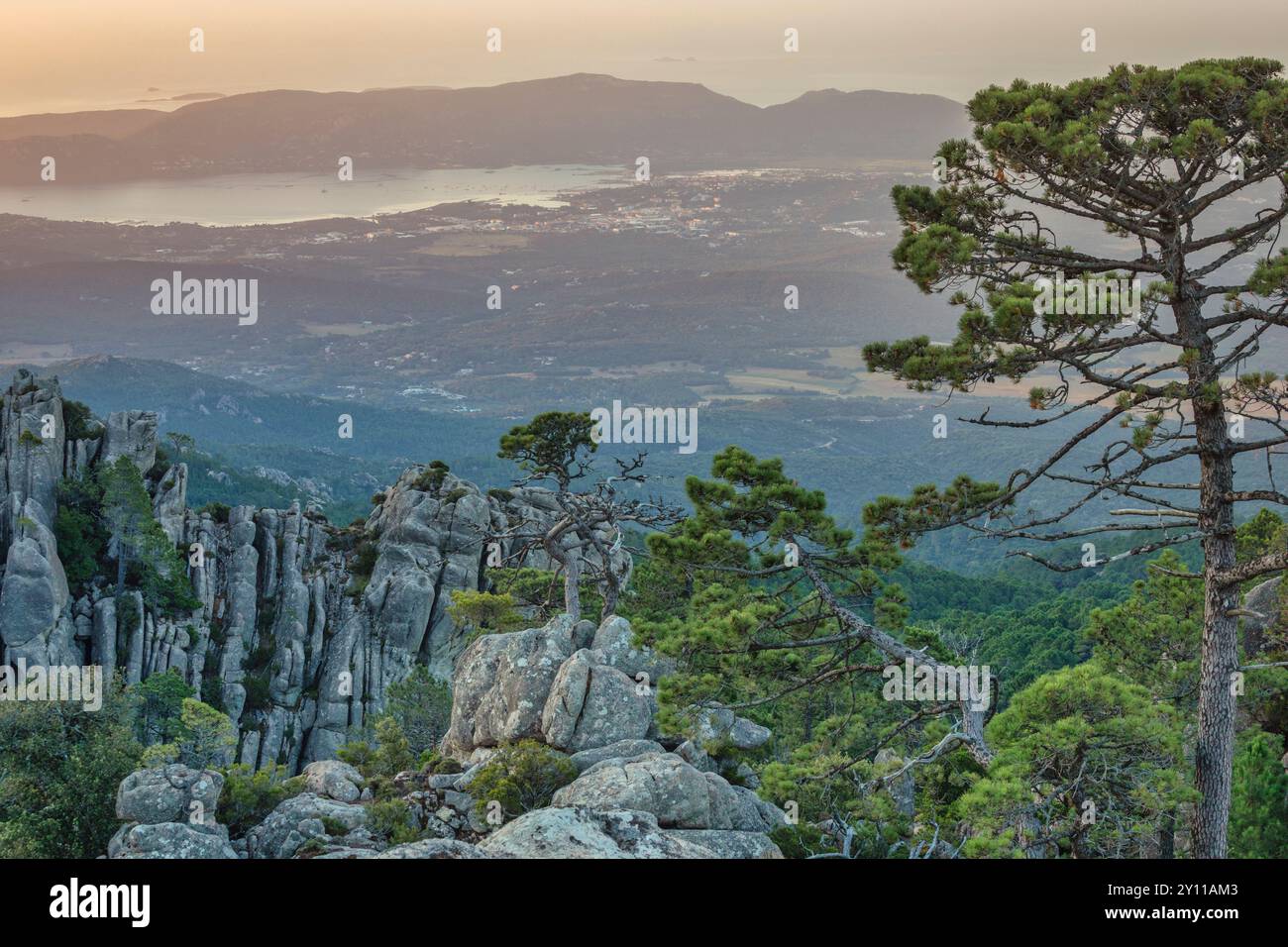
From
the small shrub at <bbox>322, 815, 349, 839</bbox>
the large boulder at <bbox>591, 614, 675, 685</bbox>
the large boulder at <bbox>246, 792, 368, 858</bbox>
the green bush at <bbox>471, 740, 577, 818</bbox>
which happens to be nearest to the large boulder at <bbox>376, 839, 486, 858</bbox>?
the green bush at <bbox>471, 740, 577, 818</bbox>

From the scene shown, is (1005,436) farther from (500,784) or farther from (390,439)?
(500,784)

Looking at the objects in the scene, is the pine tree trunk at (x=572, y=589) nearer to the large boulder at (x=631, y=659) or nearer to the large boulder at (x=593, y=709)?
the large boulder at (x=631, y=659)

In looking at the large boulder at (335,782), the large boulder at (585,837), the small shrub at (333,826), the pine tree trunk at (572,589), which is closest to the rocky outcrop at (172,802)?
the small shrub at (333,826)

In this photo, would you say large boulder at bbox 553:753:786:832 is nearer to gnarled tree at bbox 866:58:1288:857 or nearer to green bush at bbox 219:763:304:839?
gnarled tree at bbox 866:58:1288:857

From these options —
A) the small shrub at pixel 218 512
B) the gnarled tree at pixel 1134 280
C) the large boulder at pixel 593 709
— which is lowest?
the small shrub at pixel 218 512

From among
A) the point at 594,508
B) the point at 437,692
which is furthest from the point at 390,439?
the point at 594,508
